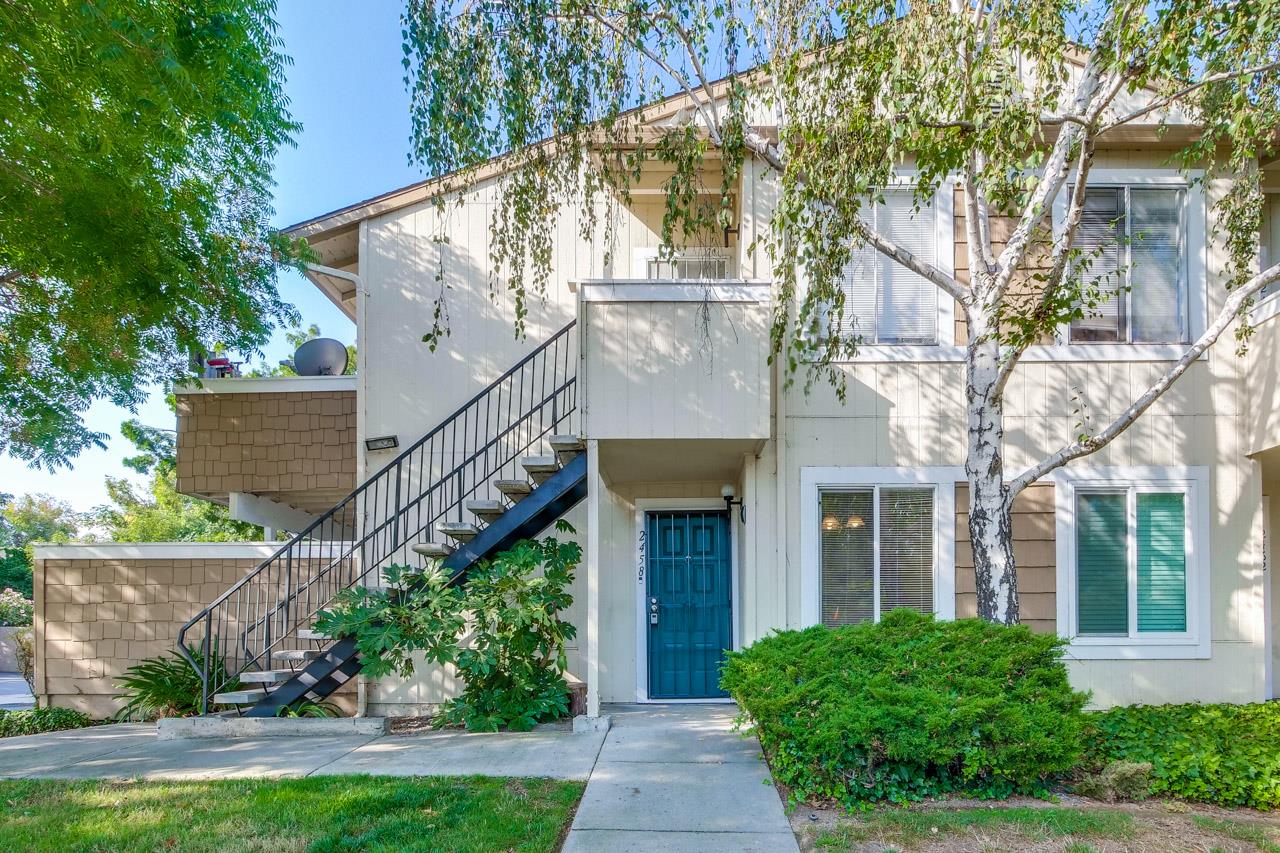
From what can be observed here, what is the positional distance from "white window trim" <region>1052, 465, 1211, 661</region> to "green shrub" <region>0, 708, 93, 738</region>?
920 centimetres

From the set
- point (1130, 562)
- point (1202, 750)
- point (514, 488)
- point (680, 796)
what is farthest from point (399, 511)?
point (1130, 562)

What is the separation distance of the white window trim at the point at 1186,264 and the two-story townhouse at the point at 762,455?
0.08 ft

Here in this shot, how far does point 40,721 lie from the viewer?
7684 millimetres

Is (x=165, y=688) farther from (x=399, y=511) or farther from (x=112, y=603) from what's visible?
(x=399, y=511)

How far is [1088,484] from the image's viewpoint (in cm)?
722

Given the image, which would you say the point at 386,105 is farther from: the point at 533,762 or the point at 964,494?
the point at 964,494

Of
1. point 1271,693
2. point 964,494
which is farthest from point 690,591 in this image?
point 1271,693

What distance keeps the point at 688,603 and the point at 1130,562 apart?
412 centimetres

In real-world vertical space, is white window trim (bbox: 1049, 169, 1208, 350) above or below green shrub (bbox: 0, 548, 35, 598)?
above

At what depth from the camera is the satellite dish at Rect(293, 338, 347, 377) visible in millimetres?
9078

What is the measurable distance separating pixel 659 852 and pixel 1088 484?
5219mm

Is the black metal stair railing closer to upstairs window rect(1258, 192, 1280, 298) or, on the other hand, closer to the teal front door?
the teal front door

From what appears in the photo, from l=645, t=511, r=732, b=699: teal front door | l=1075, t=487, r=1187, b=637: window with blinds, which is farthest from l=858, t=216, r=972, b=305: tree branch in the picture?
l=645, t=511, r=732, b=699: teal front door

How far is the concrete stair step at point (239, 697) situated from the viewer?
7062mm
